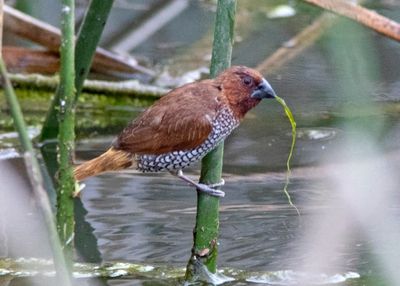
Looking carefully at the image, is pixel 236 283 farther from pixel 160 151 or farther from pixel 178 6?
pixel 178 6

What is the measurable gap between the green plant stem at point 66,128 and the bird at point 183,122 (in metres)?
0.84

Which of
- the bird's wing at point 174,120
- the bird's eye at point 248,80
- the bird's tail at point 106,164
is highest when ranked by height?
the bird's eye at point 248,80

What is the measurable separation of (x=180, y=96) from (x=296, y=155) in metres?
1.77

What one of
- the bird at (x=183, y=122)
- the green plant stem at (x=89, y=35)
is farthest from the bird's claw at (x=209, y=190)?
the green plant stem at (x=89, y=35)

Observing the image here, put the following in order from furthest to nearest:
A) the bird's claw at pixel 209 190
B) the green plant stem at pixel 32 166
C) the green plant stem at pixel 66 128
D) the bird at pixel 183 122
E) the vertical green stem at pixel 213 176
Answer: the bird at pixel 183 122 → the bird's claw at pixel 209 190 → the vertical green stem at pixel 213 176 → the green plant stem at pixel 66 128 → the green plant stem at pixel 32 166

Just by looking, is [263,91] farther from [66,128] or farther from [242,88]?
[66,128]

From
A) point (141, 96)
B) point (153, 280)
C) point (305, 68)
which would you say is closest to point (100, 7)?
point (153, 280)

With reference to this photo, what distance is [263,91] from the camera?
2.90m

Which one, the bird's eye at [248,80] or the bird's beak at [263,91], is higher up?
the bird's eye at [248,80]

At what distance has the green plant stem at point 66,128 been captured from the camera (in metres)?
1.87

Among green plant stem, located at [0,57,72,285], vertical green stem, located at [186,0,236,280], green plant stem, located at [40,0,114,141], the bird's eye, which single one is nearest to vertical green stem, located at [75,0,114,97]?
green plant stem, located at [40,0,114,141]

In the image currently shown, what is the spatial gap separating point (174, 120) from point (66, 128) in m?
0.98

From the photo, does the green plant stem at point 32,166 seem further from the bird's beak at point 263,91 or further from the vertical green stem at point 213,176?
the bird's beak at point 263,91

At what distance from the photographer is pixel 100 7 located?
369cm
